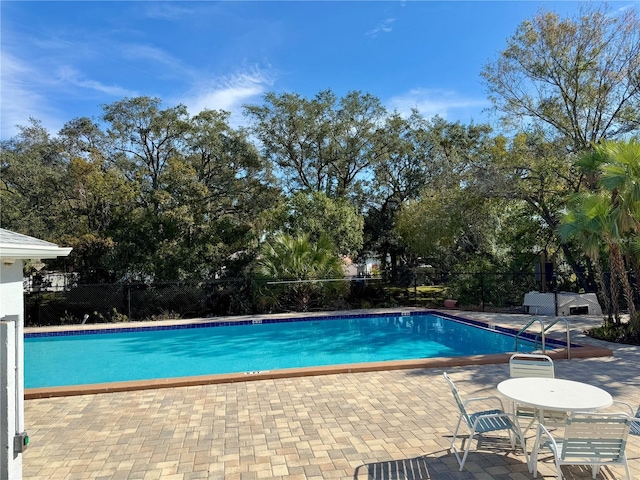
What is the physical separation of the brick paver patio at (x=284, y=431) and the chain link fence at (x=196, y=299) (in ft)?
25.4

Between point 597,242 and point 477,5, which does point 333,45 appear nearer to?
point 477,5

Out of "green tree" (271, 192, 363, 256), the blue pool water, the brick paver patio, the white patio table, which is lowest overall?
the blue pool water

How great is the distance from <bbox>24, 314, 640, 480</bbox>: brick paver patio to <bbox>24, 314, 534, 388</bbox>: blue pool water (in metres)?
3.01

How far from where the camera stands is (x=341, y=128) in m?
18.2

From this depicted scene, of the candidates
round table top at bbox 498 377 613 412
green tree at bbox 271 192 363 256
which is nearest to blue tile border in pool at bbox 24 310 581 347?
green tree at bbox 271 192 363 256

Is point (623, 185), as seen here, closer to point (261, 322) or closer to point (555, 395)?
point (555, 395)

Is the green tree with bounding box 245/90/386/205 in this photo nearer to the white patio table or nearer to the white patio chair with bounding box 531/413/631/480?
the white patio table

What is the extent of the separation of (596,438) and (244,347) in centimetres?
877

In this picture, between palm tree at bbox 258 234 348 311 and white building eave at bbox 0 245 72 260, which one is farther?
palm tree at bbox 258 234 348 311

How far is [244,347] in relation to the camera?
10.7m

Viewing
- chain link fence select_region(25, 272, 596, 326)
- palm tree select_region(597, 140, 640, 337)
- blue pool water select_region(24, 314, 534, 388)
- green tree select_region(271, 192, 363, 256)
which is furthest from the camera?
green tree select_region(271, 192, 363, 256)

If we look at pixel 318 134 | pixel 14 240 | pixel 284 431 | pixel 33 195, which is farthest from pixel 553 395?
pixel 33 195

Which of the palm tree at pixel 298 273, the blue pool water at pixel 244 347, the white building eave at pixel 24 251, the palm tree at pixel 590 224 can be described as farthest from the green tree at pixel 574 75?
the white building eave at pixel 24 251

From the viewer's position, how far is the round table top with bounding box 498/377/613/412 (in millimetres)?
3271
